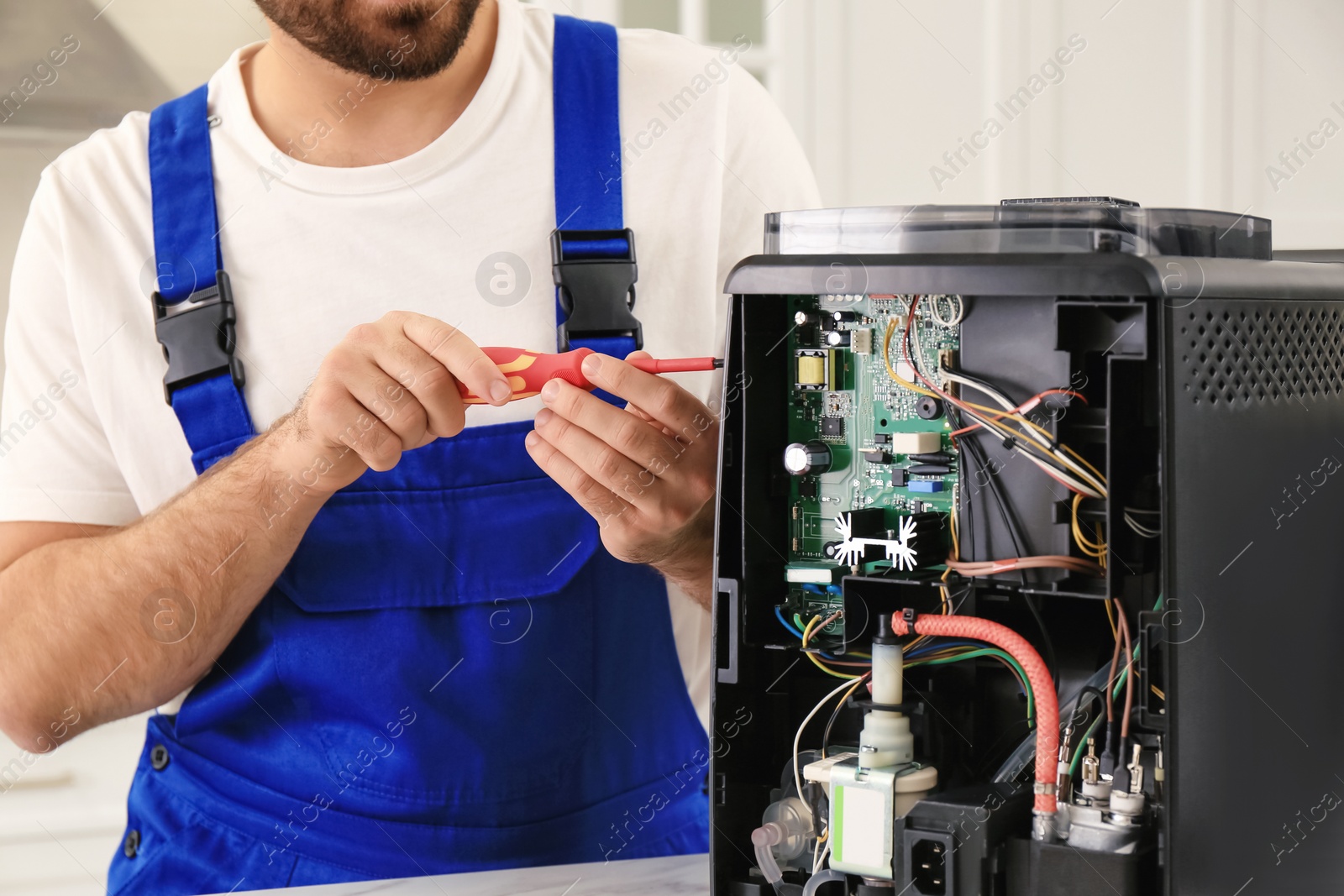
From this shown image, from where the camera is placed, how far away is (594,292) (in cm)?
129

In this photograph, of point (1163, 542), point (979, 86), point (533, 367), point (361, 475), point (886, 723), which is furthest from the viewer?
point (979, 86)

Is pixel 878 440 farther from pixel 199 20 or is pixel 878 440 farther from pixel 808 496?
pixel 199 20

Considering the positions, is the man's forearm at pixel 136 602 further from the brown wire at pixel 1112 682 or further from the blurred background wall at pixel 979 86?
the blurred background wall at pixel 979 86

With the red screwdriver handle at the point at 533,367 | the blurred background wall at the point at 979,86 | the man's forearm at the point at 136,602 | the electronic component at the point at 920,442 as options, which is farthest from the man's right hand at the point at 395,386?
the blurred background wall at the point at 979,86

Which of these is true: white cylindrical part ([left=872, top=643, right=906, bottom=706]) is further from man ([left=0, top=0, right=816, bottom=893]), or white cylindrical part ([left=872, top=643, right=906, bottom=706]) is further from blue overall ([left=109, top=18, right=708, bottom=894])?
blue overall ([left=109, top=18, right=708, bottom=894])

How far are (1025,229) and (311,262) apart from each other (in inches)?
32.1

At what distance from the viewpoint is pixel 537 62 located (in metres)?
1.41

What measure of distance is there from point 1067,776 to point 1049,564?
0.13 meters

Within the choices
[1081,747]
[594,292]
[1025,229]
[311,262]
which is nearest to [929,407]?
[1025,229]

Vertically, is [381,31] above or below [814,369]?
above

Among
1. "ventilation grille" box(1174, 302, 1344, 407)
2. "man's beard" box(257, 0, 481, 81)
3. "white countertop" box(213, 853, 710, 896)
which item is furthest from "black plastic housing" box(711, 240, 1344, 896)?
"man's beard" box(257, 0, 481, 81)

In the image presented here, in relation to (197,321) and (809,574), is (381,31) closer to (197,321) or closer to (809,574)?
(197,321)

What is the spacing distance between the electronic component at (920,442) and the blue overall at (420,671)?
19.9 inches

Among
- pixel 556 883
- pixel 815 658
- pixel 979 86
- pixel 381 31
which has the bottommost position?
pixel 556 883
